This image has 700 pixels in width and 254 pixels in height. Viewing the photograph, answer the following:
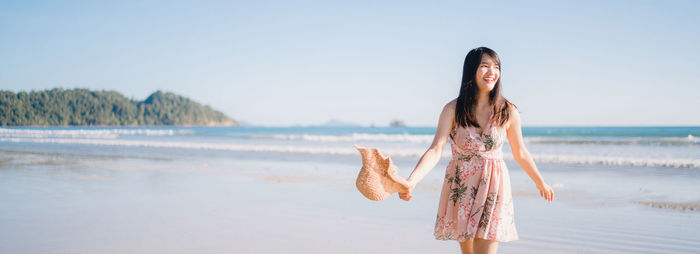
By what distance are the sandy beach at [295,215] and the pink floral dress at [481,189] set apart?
191 cm

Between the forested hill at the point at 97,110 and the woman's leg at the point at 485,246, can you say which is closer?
the woman's leg at the point at 485,246

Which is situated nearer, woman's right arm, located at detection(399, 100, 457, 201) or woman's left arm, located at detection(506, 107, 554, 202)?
woman's right arm, located at detection(399, 100, 457, 201)

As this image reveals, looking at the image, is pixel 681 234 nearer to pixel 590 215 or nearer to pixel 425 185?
pixel 590 215

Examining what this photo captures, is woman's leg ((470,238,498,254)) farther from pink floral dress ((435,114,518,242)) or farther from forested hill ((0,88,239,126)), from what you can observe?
forested hill ((0,88,239,126))

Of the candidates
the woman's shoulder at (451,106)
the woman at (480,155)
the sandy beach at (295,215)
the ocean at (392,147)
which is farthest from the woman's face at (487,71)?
the ocean at (392,147)

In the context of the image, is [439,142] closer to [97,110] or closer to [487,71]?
[487,71]

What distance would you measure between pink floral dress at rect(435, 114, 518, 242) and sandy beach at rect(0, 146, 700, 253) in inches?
75.0

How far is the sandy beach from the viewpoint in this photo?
4715 millimetres

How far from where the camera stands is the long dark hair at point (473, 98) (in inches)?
107

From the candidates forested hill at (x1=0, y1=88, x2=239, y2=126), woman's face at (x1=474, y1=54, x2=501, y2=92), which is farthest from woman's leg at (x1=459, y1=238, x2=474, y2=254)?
forested hill at (x1=0, y1=88, x2=239, y2=126)

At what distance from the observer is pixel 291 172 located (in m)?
11.3

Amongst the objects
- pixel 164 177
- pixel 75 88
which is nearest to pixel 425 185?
pixel 164 177

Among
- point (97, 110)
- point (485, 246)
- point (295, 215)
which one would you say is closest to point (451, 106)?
point (485, 246)

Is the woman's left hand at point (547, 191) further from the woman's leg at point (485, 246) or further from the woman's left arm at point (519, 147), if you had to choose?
the woman's leg at point (485, 246)
